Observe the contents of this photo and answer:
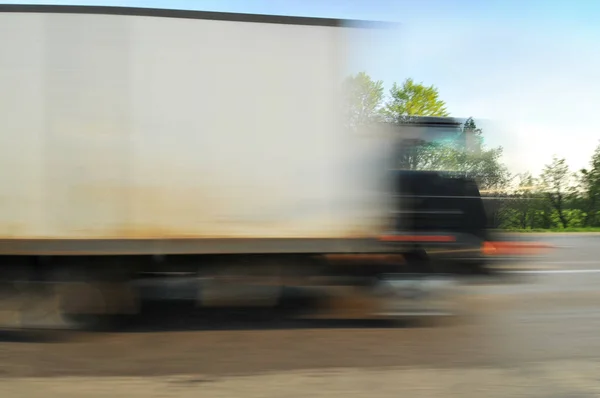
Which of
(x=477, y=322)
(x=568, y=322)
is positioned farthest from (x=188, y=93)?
(x=568, y=322)

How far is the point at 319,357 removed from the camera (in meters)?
4.96

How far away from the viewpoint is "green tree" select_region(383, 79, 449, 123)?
5729mm

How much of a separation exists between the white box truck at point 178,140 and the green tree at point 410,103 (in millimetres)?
539

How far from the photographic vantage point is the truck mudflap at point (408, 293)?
5.92 meters

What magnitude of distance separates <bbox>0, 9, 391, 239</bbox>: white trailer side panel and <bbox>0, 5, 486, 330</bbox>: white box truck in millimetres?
11

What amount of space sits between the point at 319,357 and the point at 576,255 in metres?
11.8

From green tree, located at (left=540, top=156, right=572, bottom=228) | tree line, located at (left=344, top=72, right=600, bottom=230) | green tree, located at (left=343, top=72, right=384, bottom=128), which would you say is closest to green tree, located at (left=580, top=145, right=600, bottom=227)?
green tree, located at (left=540, top=156, right=572, bottom=228)

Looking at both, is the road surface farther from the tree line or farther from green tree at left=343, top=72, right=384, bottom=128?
green tree at left=343, top=72, right=384, bottom=128

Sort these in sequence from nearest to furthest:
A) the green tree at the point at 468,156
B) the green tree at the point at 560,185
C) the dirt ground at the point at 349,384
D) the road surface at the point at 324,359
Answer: the dirt ground at the point at 349,384 → the road surface at the point at 324,359 → the green tree at the point at 468,156 → the green tree at the point at 560,185

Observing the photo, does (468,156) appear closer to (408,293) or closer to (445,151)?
(445,151)

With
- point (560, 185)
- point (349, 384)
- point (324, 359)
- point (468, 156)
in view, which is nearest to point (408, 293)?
point (324, 359)

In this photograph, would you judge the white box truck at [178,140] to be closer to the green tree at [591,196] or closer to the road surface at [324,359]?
the road surface at [324,359]

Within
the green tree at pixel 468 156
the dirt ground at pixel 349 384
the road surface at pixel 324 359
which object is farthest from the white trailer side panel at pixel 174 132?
the dirt ground at pixel 349 384

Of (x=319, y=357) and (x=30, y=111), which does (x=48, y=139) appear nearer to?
(x=30, y=111)
